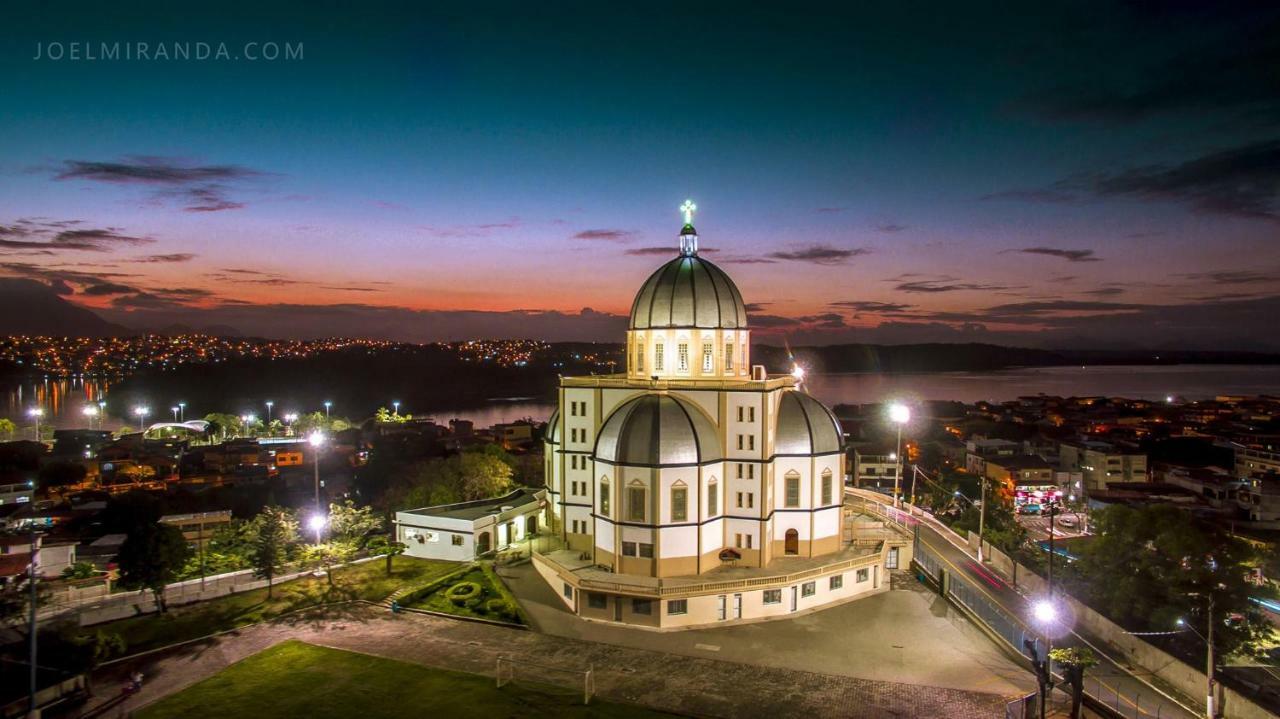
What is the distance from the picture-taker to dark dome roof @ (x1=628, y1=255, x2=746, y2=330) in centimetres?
3631

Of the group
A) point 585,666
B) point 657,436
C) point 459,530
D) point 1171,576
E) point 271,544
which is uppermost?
point 657,436

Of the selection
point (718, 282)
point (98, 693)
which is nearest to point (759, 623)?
point (718, 282)

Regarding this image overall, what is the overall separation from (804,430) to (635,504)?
8.87 m

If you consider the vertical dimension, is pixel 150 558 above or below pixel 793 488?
below

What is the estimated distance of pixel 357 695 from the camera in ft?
76.0

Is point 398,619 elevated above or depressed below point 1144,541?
below

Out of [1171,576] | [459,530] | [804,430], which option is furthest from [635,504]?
[1171,576]

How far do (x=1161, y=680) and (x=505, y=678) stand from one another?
875 inches

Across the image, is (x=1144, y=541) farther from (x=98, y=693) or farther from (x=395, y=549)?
(x=98, y=693)

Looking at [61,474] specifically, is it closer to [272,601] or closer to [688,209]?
[272,601]

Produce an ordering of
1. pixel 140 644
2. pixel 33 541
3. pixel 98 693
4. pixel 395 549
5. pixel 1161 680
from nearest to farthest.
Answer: pixel 33 541, pixel 98 693, pixel 1161 680, pixel 140 644, pixel 395 549

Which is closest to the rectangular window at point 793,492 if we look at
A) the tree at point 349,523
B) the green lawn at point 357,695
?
the green lawn at point 357,695

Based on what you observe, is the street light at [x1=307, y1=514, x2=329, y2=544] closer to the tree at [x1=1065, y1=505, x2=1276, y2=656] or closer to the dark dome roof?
the dark dome roof

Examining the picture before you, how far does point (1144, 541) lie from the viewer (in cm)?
3038
